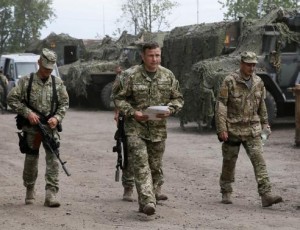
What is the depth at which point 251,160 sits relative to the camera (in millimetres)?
8375

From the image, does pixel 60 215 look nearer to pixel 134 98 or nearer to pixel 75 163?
pixel 134 98

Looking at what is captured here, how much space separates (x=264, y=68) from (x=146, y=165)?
32.7ft

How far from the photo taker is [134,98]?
7848 mm

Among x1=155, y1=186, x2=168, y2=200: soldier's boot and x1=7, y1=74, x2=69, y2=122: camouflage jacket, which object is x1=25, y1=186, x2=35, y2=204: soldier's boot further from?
x1=155, y1=186, x2=168, y2=200: soldier's boot

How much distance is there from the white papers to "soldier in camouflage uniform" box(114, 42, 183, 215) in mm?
47

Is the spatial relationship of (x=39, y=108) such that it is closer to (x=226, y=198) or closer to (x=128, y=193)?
(x=128, y=193)

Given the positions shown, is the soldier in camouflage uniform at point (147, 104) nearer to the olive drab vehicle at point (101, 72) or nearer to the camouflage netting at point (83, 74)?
the olive drab vehicle at point (101, 72)

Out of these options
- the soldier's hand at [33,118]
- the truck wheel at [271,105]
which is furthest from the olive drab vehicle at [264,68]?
the soldier's hand at [33,118]

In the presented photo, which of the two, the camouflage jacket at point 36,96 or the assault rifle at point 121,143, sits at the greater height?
the camouflage jacket at point 36,96

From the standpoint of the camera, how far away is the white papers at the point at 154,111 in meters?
7.48

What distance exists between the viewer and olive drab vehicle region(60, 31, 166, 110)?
84.6 feet

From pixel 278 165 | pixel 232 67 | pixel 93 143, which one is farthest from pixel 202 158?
pixel 232 67

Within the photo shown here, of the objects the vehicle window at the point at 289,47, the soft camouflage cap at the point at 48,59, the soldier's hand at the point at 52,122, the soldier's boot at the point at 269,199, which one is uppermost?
the soft camouflage cap at the point at 48,59

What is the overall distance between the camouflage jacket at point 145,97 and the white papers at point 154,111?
227mm
